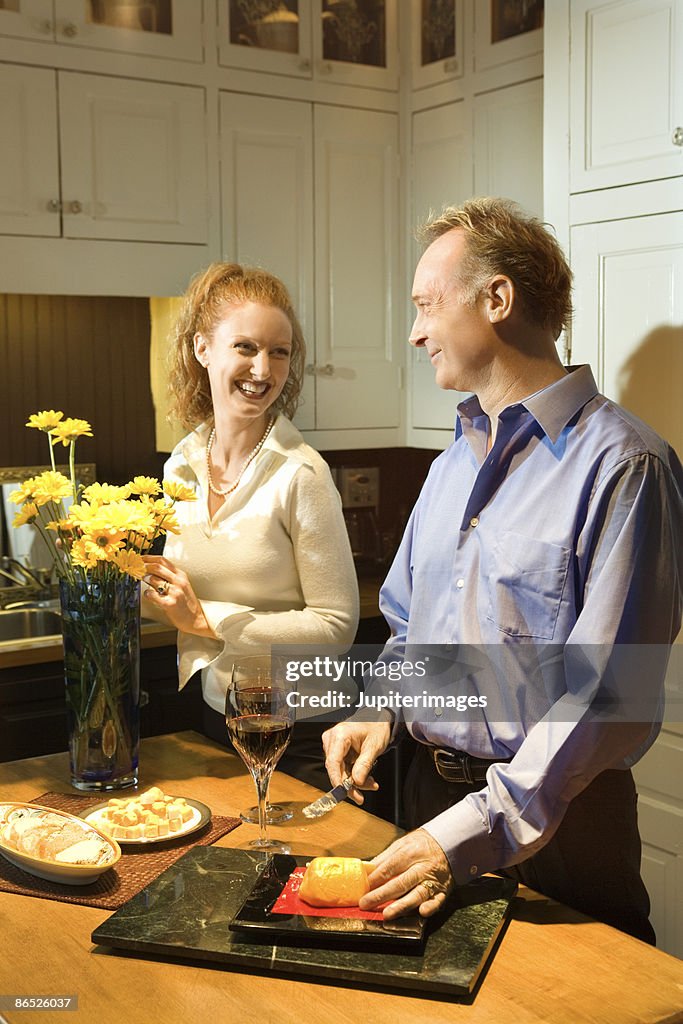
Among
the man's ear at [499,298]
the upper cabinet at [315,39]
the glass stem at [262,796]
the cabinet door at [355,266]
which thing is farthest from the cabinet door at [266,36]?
the glass stem at [262,796]

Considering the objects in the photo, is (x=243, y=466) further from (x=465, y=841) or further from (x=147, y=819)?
(x=465, y=841)

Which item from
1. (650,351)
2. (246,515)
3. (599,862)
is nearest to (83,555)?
(246,515)

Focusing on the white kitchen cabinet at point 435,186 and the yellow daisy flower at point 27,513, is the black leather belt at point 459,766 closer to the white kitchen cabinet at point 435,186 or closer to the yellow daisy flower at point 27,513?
the yellow daisy flower at point 27,513

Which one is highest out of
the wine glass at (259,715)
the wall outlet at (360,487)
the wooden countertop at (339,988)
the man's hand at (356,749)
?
the wall outlet at (360,487)

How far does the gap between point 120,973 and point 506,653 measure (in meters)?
0.66

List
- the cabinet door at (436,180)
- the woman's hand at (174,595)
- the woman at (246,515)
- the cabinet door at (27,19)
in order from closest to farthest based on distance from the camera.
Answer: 1. the woman's hand at (174,595)
2. the woman at (246,515)
3. the cabinet door at (27,19)
4. the cabinet door at (436,180)

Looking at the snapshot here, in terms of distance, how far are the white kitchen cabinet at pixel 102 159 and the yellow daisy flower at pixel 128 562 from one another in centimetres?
150

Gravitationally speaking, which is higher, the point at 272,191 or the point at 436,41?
the point at 436,41

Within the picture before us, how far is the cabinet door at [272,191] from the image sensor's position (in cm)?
299

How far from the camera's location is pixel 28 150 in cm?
270

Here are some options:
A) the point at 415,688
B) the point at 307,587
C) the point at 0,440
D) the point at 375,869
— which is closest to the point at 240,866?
the point at 375,869

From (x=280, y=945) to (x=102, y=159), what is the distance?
2210 millimetres

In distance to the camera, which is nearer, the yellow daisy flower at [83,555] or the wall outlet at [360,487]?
the yellow daisy flower at [83,555]

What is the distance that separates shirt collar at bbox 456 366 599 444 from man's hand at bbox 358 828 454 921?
1.94 feet
